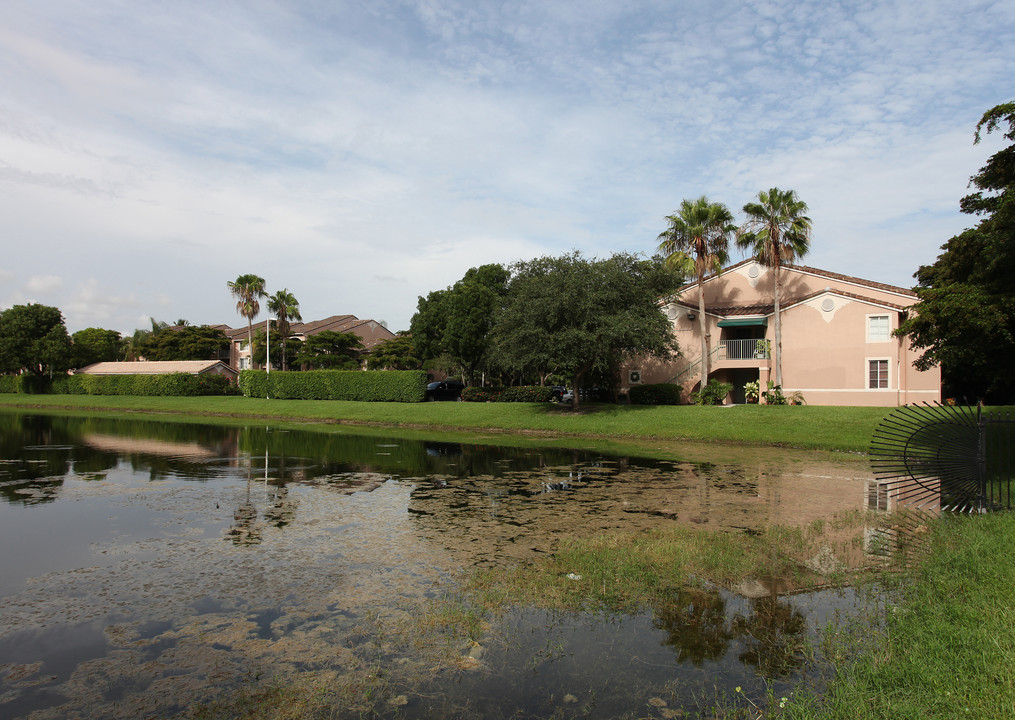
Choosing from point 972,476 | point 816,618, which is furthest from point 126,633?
point 972,476

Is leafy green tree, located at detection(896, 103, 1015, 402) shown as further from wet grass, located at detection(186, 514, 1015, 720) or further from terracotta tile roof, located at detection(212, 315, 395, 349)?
terracotta tile roof, located at detection(212, 315, 395, 349)

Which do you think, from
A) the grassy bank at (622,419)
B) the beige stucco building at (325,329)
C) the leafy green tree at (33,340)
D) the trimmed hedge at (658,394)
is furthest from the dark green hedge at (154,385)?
the trimmed hedge at (658,394)

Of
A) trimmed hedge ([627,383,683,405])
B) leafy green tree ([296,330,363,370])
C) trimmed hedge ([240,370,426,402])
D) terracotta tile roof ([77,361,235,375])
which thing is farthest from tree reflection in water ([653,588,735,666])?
terracotta tile roof ([77,361,235,375])

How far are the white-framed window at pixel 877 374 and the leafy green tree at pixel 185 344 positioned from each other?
2779 inches

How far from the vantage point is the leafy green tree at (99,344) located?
81.2m

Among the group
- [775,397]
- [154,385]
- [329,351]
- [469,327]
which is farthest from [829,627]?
[154,385]

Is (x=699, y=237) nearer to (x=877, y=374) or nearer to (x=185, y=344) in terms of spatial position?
(x=877, y=374)

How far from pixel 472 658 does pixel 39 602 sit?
5.52m

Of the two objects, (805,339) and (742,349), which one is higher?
(805,339)

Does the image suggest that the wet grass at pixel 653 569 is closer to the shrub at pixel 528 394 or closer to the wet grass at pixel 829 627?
the wet grass at pixel 829 627

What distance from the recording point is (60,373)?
67.1 metres

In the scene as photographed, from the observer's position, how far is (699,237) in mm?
35344

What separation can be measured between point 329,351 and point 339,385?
17177mm

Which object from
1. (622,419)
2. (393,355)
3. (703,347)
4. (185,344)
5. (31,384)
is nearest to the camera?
(622,419)
